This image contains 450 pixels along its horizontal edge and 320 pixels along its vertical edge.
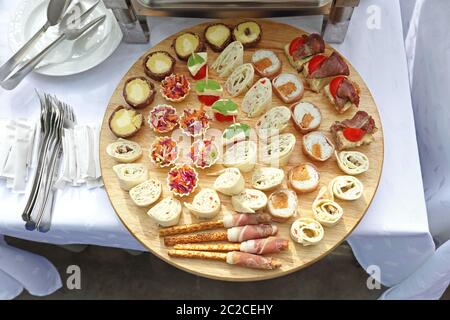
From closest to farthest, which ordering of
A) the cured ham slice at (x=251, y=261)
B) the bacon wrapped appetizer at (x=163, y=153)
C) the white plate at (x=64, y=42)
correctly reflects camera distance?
the cured ham slice at (x=251, y=261)
the bacon wrapped appetizer at (x=163, y=153)
the white plate at (x=64, y=42)

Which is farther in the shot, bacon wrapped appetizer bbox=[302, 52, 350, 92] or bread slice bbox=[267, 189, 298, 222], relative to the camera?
bacon wrapped appetizer bbox=[302, 52, 350, 92]

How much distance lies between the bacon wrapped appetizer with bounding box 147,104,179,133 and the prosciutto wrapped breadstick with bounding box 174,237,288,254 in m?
0.26

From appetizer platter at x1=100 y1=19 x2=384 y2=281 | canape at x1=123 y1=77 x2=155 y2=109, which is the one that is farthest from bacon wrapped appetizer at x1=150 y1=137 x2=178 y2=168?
canape at x1=123 y1=77 x2=155 y2=109

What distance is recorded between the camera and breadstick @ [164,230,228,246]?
3.21ft

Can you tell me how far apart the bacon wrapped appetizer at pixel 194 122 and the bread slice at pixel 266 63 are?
0.17m

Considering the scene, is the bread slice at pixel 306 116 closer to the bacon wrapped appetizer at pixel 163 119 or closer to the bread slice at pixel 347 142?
the bread slice at pixel 347 142

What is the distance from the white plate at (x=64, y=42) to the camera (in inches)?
46.4

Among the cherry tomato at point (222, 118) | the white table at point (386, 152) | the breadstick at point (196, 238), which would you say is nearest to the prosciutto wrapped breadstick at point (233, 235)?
the breadstick at point (196, 238)

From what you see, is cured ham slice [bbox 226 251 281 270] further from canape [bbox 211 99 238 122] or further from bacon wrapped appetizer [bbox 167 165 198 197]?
canape [bbox 211 99 238 122]

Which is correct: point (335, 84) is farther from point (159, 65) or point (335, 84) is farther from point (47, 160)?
point (47, 160)

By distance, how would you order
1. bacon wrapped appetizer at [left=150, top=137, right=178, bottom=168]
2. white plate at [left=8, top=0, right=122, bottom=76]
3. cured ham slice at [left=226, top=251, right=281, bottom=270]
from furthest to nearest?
white plate at [left=8, top=0, right=122, bottom=76]
bacon wrapped appetizer at [left=150, top=137, right=178, bottom=168]
cured ham slice at [left=226, top=251, right=281, bottom=270]

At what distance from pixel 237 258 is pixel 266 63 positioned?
1.48 ft

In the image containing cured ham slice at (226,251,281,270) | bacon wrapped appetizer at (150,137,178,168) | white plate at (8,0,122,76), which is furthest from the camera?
white plate at (8,0,122,76)
